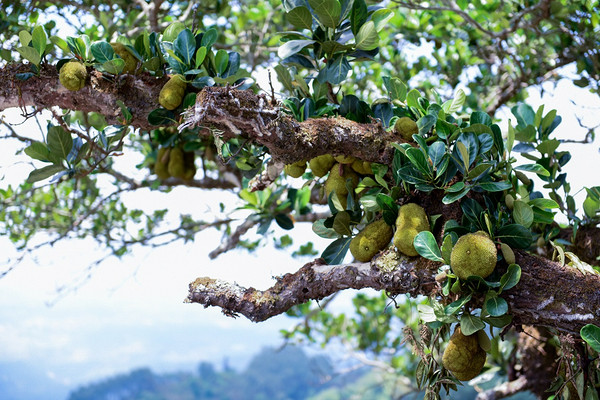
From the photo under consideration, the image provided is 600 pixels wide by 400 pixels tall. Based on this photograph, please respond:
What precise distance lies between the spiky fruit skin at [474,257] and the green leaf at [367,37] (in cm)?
48

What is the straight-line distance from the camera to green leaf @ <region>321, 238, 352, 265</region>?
116 cm

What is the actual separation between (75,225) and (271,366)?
9.57 ft

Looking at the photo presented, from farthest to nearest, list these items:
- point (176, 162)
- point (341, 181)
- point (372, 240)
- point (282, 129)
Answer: point (176, 162) < point (341, 181) < point (372, 240) < point (282, 129)

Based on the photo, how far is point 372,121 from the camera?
45.7 inches

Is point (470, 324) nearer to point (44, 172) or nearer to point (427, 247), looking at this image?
point (427, 247)

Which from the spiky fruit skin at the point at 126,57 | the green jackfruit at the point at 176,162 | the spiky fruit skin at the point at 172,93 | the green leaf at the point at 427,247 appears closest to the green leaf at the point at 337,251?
the green leaf at the point at 427,247

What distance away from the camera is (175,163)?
6.42 feet

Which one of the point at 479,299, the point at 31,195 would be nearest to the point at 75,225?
the point at 31,195

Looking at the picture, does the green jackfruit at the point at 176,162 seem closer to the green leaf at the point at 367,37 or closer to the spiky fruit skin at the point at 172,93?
the spiky fruit skin at the point at 172,93

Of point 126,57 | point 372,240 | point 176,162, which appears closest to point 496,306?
point 372,240

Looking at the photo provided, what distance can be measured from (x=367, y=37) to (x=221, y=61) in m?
0.33

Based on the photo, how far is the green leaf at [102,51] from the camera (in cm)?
111

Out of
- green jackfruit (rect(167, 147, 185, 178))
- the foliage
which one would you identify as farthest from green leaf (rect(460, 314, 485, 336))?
green jackfruit (rect(167, 147, 185, 178))

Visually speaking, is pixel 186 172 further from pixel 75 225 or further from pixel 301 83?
pixel 301 83
